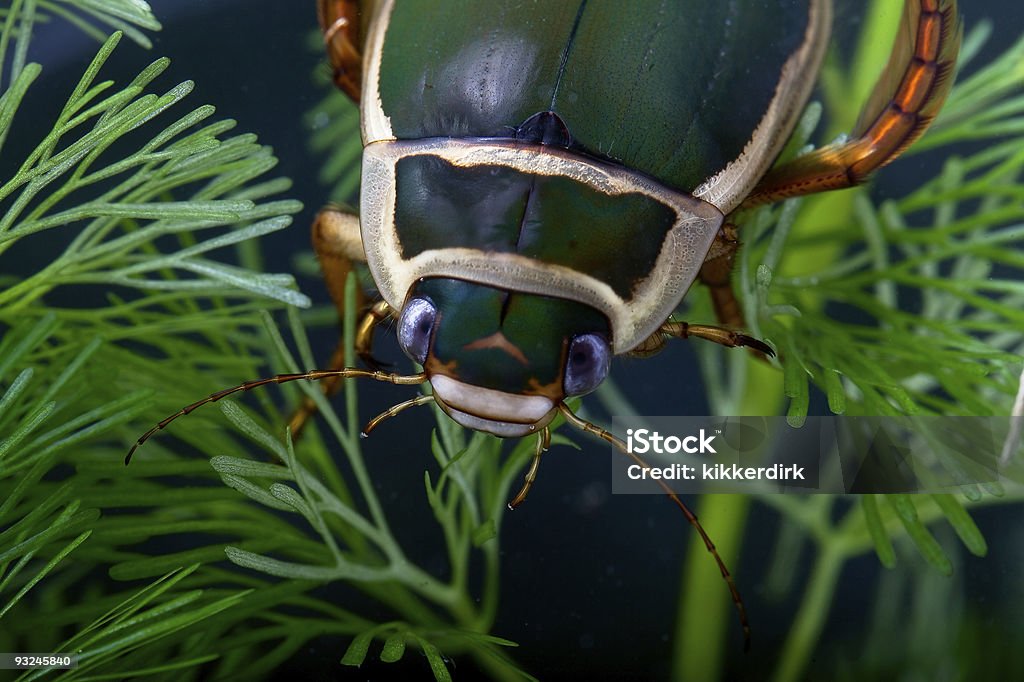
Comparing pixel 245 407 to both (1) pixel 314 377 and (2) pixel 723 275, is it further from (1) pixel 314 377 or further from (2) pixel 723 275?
(2) pixel 723 275

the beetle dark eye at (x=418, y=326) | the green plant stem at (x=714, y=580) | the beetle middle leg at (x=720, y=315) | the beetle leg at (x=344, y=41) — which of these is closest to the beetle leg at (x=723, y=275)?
the beetle middle leg at (x=720, y=315)

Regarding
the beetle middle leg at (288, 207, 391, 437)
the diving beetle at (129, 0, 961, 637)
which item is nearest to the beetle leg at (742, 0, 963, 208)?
the diving beetle at (129, 0, 961, 637)

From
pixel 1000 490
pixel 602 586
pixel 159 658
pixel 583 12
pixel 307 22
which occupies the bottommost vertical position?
pixel 602 586

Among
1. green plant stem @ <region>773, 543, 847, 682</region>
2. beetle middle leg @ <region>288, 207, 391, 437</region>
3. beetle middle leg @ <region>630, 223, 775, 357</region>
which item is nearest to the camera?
beetle middle leg @ <region>630, 223, 775, 357</region>

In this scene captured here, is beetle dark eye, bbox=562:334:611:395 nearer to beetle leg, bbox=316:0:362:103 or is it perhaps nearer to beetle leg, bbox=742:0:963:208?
beetle leg, bbox=742:0:963:208

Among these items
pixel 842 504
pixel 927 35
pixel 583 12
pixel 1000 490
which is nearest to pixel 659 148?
pixel 583 12

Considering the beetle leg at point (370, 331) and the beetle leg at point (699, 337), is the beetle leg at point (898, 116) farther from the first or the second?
the beetle leg at point (370, 331)

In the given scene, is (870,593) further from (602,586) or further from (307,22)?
(307,22)
